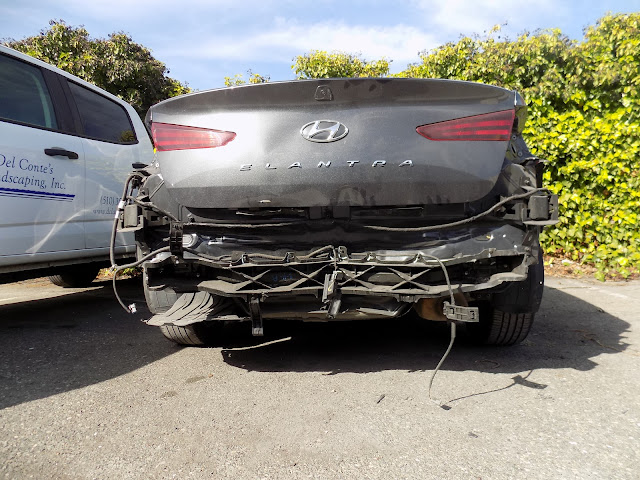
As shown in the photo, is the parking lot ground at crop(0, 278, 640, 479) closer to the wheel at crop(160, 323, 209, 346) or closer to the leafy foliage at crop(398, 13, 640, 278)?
the wheel at crop(160, 323, 209, 346)

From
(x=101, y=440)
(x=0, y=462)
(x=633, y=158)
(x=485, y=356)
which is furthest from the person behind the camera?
(x=633, y=158)

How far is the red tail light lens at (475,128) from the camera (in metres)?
2.28

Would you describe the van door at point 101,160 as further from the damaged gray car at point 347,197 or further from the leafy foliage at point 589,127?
the leafy foliage at point 589,127

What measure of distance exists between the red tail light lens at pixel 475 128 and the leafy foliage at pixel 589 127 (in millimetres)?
3760

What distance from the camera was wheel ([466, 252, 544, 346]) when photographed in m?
2.55

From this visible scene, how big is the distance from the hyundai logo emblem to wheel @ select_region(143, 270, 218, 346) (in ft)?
3.93

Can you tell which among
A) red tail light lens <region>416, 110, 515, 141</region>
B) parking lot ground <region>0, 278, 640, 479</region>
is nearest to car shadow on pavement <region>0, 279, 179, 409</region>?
parking lot ground <region>0, 278, 640, 479</region>

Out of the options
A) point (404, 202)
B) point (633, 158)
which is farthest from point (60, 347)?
point (633, 158)

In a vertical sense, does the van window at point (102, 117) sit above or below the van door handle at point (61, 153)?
above

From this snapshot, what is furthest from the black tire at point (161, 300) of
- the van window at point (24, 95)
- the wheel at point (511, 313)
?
the wheel at point (511, 313)

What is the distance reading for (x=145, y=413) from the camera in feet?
7.16

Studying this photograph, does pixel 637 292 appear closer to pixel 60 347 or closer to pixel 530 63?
pixel 530 63

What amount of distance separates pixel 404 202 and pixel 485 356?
49.6 inches

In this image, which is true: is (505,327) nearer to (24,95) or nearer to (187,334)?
(187,334)
